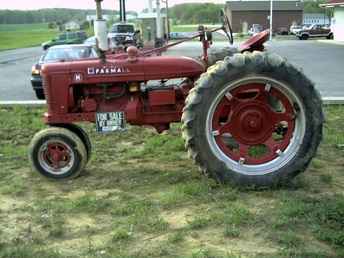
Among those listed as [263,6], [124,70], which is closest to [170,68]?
[124,70]

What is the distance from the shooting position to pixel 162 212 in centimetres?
530

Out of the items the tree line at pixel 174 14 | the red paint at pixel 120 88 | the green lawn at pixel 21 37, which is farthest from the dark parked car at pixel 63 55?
the tree line at pixel 174 14

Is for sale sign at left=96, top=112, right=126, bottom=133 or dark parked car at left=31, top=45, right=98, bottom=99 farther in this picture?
dark parked car at left=31, top=45, right=98, bottom=99

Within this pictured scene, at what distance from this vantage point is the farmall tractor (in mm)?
5766

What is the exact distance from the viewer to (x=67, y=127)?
22.3 ft

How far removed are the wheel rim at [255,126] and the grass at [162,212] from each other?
31 centimetres

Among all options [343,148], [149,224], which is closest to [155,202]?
[149,224]

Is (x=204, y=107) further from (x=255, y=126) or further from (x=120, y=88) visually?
(x=120, y=88)

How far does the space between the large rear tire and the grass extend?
0.80 feet

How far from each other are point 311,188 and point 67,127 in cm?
288

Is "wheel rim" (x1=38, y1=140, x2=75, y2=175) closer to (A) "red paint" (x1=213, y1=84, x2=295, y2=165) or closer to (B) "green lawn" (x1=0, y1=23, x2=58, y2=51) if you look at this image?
(A) "red paint" (x1=213, y1=84, x2=295, y2=165)

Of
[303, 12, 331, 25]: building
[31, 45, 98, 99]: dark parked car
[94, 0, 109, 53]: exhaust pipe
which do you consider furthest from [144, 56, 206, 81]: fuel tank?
[303, 12, 331, 25]: building

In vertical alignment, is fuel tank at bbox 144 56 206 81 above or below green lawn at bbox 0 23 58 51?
above

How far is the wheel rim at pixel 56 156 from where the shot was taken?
643 cm
